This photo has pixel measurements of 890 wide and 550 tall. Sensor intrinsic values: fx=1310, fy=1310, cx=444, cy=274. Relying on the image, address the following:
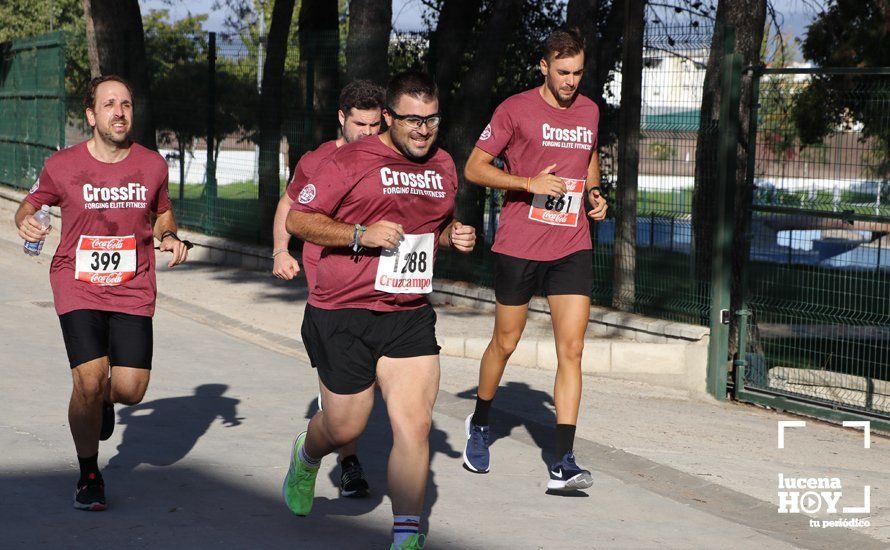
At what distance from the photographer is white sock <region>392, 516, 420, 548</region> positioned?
500 cm

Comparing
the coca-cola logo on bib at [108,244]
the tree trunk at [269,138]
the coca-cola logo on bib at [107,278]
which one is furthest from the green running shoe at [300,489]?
the tree trunk at [269,138]

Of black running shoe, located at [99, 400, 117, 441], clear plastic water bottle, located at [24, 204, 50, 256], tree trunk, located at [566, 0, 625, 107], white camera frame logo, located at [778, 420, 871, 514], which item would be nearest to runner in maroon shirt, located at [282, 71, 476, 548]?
clear plastic water bottle, located at [24, 204, 50, 256]

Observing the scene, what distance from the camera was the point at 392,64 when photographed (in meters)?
14.6

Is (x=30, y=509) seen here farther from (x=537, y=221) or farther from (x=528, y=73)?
(x=528, y=73)

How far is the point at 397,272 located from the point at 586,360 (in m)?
5.19

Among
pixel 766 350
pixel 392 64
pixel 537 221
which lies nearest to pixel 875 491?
pixel 537 221

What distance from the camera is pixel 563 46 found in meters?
6.80

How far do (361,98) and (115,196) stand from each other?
132cm

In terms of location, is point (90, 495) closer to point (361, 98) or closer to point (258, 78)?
point (361, 98)

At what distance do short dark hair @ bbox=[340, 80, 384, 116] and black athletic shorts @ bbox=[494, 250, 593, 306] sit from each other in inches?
44.1

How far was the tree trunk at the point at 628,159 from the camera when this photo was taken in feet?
35.9

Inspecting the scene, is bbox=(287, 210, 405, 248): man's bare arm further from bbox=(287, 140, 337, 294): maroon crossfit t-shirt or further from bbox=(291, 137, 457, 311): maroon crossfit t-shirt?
bbox=(287, 140, 337, 294): maroon crossfit t-shirt

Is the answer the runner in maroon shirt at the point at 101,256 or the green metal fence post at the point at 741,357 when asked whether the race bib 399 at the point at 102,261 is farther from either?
the green metal fence post at the point at 741,357

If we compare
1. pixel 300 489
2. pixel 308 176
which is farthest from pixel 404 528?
pixel 308 176
